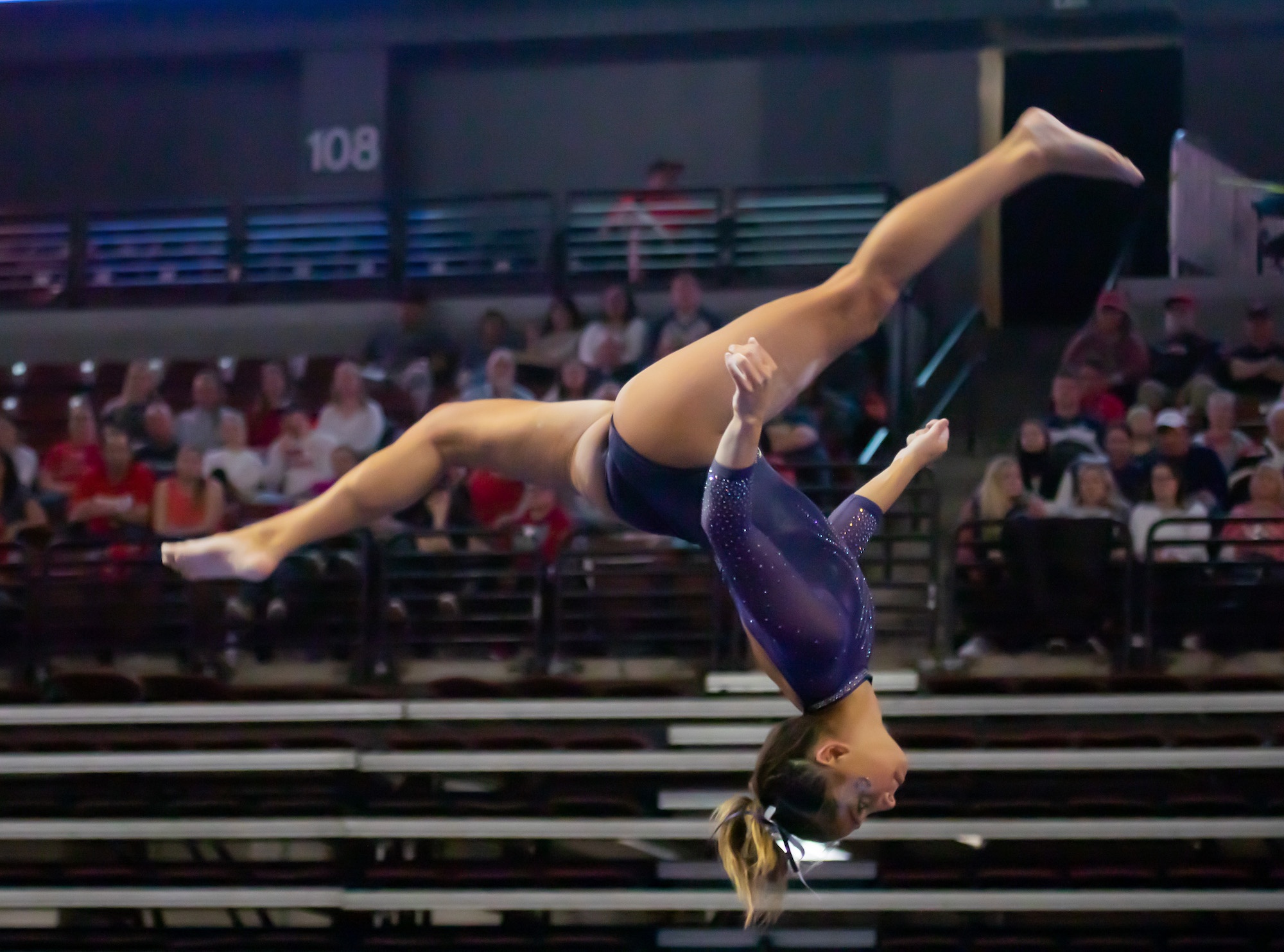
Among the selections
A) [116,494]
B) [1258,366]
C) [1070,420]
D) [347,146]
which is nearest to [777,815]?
[1070,420]

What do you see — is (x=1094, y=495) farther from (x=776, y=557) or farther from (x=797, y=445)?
(x=776, y=557)

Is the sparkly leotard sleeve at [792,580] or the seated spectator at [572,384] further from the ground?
the seated spectator at [572,384]

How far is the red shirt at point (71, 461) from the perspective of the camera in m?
6.57

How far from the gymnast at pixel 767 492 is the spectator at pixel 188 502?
318 centimetres

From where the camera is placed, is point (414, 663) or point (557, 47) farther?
point (557, 47)

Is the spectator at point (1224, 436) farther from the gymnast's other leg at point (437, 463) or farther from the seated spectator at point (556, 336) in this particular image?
the gymnast's other leg at point (437, 463)

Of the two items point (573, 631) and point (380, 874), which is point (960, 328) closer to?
point (573, 631)

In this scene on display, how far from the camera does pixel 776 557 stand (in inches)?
103

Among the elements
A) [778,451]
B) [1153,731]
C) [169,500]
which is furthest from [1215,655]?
[169,500]

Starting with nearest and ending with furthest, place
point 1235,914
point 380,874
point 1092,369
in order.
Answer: point 1235,914 < point 380,874 < point 1092,369

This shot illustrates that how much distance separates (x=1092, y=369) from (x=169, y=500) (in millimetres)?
3932

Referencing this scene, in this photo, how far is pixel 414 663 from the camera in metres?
5.98

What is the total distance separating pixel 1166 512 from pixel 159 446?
4277 millimetres

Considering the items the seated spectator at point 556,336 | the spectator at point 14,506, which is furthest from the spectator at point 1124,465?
the spectator at point 14,506
